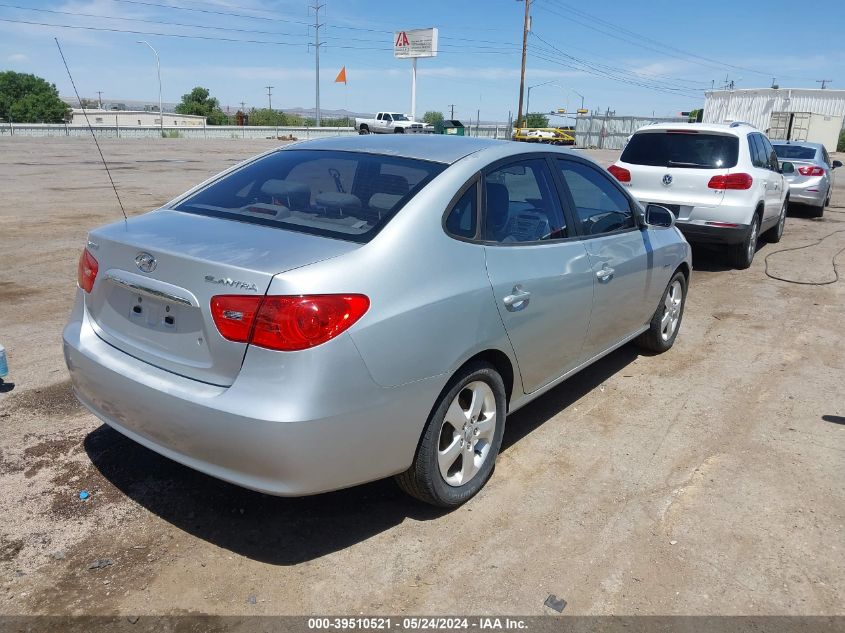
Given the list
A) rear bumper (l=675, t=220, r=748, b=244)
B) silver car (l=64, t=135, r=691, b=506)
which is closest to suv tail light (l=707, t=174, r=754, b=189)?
rear bumper (l=675, t=220, r=748, b=244)

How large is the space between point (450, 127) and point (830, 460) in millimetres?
51145

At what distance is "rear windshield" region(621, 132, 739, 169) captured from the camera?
8539 mm

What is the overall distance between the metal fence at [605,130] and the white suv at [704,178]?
46.2m

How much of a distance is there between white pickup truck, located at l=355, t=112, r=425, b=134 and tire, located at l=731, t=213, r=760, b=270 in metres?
42.7

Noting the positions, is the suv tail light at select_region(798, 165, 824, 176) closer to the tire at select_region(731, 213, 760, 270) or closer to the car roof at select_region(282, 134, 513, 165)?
the tire at select_region(731, 213, 760, 270)

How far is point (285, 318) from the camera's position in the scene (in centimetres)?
249

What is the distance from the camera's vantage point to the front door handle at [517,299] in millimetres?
3287

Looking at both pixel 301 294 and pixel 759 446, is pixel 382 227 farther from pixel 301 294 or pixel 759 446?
pixel 759 446

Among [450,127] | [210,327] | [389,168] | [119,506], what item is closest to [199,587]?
[119,506]

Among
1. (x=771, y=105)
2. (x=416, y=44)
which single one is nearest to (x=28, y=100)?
(x=416, y=44)

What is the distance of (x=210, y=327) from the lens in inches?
103

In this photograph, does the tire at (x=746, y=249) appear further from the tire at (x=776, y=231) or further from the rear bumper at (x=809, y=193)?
the rear bumper at (x=809, y=193)

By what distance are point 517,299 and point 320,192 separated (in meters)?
1.10

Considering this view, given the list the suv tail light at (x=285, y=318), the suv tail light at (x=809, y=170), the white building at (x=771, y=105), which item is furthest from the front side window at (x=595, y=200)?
the white building at (x=771, y=105)
